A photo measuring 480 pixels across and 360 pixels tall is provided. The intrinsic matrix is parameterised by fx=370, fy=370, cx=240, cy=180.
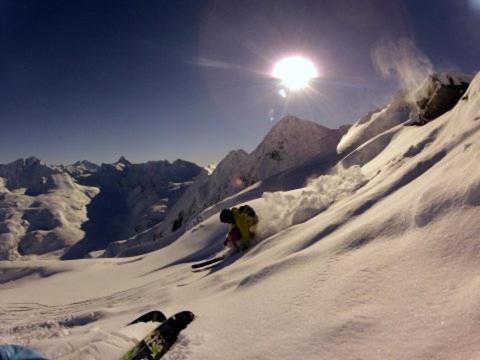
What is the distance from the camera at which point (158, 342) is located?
5.53 metres

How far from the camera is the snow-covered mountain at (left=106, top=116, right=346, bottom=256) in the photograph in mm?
55828

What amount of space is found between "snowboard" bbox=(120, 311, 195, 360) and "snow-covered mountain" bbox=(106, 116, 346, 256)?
105 feet

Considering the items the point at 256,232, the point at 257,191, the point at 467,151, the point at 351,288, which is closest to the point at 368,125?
the point at 257,191

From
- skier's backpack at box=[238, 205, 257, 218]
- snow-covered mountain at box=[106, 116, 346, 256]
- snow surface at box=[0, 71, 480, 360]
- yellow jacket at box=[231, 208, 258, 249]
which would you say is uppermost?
snow-covered mountain at box=[106, 116, 346, 256]

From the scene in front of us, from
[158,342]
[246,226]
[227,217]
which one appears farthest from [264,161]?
[158,342]

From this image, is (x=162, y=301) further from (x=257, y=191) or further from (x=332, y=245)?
(x=257, y=191)

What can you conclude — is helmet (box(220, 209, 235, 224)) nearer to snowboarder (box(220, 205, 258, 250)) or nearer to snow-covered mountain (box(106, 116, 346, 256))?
snowboarder (box(220, 205, 258, 250))

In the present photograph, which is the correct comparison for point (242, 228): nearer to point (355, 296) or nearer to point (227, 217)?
point (227, 217)

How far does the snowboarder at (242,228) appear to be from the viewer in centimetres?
1302

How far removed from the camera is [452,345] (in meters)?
3.08

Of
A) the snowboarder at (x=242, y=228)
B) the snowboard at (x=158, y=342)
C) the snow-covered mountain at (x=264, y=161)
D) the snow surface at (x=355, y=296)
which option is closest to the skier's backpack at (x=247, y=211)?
the snowboarder at (x=242, y=228)

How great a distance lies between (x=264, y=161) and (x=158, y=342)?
65881mm

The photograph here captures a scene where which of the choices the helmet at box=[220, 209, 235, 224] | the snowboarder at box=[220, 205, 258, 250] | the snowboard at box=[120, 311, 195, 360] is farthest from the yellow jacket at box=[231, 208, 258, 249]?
the snowboard at box=[120, 311, 195, 360]

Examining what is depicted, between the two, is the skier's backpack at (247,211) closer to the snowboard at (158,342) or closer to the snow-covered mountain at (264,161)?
the snowboard at (158,342)
